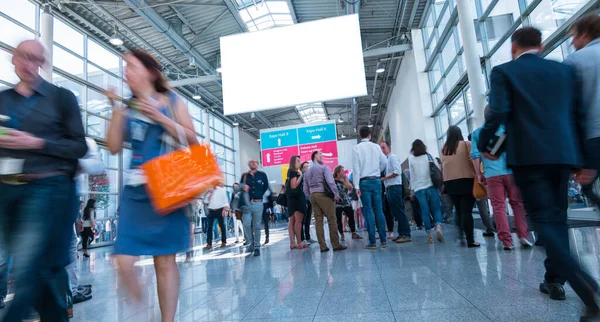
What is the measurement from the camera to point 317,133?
41.4 ft

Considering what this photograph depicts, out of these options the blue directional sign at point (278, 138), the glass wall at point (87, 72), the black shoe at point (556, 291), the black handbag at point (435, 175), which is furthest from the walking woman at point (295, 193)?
the blue directional sign at point (278, 138)

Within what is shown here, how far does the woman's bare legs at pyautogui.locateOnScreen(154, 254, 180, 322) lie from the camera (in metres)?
1.51

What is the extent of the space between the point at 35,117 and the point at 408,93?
13.7 m

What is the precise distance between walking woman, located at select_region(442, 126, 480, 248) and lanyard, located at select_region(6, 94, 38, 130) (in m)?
3.93

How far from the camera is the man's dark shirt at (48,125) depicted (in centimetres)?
149

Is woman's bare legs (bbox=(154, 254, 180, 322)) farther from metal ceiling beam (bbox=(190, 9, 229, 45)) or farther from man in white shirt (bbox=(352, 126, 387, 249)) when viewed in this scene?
metal ceiling beam (bbox=(190, 9, 229, 45))

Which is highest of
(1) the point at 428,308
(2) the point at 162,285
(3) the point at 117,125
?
(3) the point at 117,125

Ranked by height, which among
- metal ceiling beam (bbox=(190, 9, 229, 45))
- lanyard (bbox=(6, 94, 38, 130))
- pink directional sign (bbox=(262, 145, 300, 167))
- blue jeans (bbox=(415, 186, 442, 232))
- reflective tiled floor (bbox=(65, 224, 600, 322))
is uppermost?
metal ceiling beam (bbox=(190, 9, 229, 45))

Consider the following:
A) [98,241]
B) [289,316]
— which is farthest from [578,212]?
[98,241]

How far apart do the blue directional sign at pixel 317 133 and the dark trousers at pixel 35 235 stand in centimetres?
1113

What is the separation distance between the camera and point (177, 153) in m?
1.49

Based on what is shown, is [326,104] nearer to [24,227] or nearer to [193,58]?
[193,58]

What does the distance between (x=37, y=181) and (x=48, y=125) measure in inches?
9.7

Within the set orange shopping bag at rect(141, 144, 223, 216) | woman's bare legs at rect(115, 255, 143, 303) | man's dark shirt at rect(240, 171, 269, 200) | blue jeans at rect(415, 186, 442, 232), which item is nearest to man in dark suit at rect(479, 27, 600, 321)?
orange shopping bag at rect(141, 144, 223, 216)
